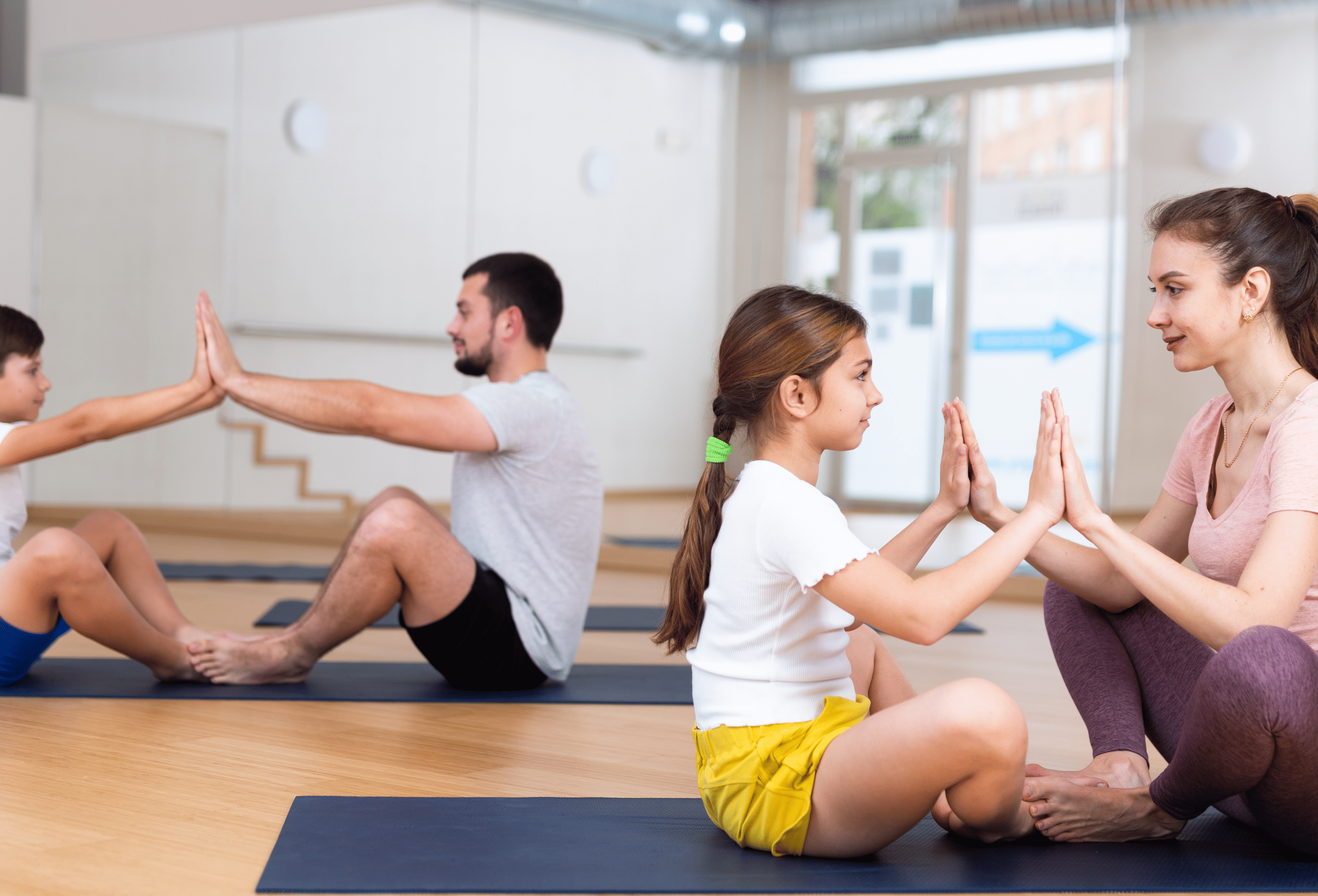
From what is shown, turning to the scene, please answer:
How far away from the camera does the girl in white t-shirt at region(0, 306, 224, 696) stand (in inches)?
90.1

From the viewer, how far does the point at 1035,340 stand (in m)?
5.88

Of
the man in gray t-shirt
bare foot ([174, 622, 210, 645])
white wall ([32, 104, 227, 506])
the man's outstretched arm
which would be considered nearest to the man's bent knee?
the man in gray t-shirt

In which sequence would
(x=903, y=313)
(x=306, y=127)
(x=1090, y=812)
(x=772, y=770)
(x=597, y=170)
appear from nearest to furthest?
(x=772, y=770)
(x=1090, y=812)
(x=903, y=313)
(x=306, y=127)
(x=597, y=170)

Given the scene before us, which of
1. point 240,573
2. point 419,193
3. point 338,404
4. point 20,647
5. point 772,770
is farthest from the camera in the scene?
point 419,193

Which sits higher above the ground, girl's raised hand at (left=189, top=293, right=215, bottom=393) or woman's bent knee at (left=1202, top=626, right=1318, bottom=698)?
girl's raised hand at (left=189, top=293, right=215, bottom=393)

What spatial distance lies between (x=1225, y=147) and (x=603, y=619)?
4.32 metres

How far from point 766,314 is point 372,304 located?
17.9ft

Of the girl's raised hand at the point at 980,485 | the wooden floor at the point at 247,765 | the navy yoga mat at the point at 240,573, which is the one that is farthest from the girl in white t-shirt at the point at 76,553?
the navy yoga mat at the point at 240,573

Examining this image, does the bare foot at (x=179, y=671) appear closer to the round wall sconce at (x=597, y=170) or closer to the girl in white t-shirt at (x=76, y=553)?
the girl in white t-shirt at (x=76, y=553)

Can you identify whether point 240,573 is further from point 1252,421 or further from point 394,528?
point 1252,421

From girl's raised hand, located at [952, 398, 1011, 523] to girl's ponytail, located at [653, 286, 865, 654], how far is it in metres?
0.21

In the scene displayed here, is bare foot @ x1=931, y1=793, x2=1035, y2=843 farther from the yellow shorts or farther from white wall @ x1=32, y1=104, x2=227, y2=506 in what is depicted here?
white wall @ x1=32, y1=104, x2=227, y2=506

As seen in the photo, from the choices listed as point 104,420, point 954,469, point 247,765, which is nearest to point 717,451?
point 954,469

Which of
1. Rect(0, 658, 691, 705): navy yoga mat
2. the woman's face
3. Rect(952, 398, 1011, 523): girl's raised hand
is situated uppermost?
the woman's face
